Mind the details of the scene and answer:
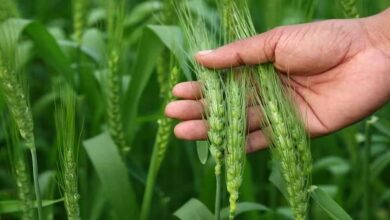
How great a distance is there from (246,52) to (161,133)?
0.82ft

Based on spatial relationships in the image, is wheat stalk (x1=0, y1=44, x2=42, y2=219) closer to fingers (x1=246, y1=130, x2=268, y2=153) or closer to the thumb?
the thumb

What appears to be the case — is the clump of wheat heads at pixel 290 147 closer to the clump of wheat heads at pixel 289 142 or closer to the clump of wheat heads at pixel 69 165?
the clump of wheat heads at pixel 289 142

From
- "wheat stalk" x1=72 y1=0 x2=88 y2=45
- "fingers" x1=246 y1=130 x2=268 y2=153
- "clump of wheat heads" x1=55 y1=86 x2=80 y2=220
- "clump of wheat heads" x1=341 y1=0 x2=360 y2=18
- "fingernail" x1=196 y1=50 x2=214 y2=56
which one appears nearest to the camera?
"clump of wheat heads" x1=55 y1=86 x2=80 y2=220

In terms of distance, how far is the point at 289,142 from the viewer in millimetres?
1343

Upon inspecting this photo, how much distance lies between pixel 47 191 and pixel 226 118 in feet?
2.19

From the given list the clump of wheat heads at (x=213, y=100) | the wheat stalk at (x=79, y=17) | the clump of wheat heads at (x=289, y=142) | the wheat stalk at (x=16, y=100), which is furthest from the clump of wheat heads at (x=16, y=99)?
the wheat stalk at (x=79, y=17)

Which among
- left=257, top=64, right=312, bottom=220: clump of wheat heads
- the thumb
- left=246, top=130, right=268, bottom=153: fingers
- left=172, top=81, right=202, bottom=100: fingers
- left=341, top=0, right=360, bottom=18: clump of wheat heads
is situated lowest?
left=246, top=130, right=268, bottom=153: fingers

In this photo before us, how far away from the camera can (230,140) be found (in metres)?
1.35

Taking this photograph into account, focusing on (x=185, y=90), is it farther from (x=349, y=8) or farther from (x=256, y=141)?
(x=349, y=8)

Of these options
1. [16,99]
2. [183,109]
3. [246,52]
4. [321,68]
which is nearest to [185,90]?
[183,109]

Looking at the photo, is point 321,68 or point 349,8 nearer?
point 321,68

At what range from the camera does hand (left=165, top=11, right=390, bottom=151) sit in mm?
1603

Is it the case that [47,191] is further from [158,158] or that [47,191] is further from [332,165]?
[332,165]

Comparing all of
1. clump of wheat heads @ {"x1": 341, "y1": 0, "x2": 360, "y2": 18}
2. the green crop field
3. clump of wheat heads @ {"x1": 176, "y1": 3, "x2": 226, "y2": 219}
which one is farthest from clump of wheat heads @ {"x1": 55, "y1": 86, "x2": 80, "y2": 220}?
clump of wheat heads @ {"x1": 341, "y1": 0, "x2": 360, "y2": 18}
